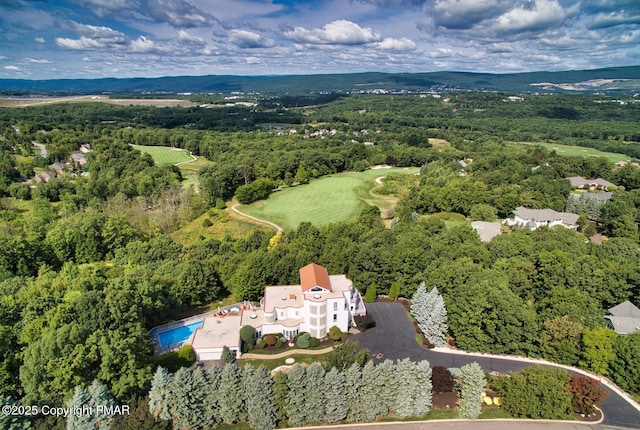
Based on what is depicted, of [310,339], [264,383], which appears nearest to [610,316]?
[310,339]

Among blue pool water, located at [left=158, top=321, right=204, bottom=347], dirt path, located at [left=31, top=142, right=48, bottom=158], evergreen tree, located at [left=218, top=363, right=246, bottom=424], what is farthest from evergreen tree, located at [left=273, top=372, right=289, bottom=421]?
dirt path, located at [left=31, top=142, right=48, bottom=158]

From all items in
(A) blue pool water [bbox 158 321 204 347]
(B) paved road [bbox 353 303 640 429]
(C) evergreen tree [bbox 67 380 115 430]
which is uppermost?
(C) evergreen tree [bbox 67 380 115 430]

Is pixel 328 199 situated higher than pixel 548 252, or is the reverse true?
pixel 548 252

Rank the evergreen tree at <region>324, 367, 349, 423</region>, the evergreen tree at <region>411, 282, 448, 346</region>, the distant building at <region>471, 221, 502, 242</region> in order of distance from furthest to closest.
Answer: the distant building at <region>471, 221, 502, 242</region>
the evergreen tree at <region>411, 282, 448, 346</region>
the evergreen tree at <region>324, 367, 349, 423</region>

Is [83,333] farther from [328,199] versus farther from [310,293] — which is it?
[328,199]

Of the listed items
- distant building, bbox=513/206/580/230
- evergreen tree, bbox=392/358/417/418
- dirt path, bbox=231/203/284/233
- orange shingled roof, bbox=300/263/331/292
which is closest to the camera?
evergreen tree, bbox=392/358/417/418

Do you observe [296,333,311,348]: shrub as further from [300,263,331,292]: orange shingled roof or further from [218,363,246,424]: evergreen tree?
[218,363,246,424]: evergreen tree

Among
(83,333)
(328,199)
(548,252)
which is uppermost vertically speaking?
(83,333)
